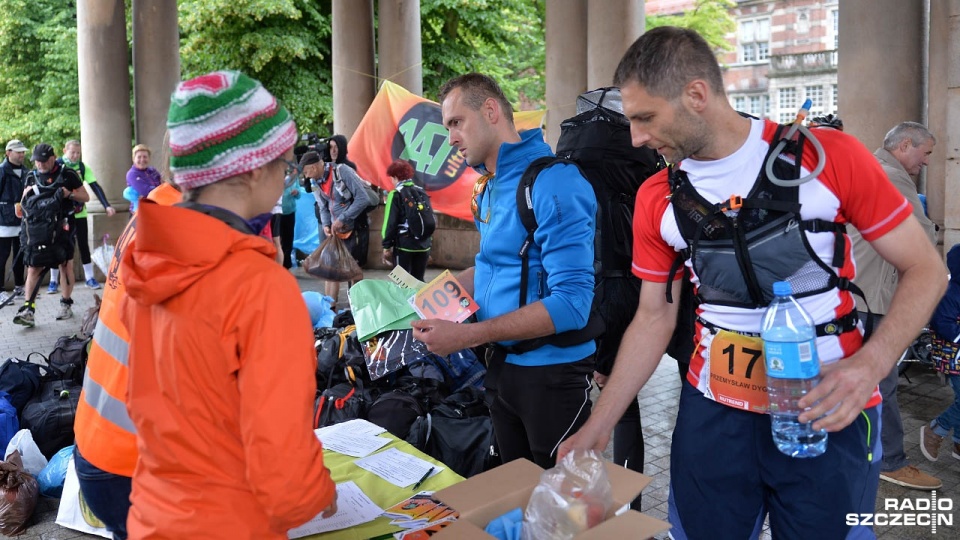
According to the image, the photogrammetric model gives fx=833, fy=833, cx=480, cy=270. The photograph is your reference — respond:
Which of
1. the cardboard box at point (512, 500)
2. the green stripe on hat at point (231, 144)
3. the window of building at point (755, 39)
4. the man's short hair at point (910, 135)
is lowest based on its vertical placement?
the cardboard box at point (512, 500)

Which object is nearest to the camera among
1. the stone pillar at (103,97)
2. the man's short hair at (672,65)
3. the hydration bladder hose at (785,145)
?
the hydration bladder hose at (785,145)

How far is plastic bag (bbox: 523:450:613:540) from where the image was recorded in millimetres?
2162

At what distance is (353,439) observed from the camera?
375cm

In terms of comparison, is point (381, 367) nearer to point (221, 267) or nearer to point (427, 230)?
point (221, 267)

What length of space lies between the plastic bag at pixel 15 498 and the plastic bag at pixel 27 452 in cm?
30

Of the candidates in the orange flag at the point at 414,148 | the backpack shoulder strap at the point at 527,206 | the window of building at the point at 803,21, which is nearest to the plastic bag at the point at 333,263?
the orange flag at the point at 414,148

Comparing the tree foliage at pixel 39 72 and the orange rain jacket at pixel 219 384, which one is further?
the tree foliage at pixel 39 72

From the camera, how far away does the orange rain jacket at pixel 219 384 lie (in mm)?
1769

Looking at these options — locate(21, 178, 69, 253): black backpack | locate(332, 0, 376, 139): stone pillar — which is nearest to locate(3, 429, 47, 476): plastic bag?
locate(21, 178, 69, 253): black backpack

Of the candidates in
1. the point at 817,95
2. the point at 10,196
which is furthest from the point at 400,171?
the point at 817,95

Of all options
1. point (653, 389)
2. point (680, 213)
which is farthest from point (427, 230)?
point (680, 213)

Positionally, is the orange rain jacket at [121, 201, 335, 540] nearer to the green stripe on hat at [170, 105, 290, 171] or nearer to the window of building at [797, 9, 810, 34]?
the green stripe on hat at [170, 105, 290, 171]

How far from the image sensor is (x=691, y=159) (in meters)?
2.48

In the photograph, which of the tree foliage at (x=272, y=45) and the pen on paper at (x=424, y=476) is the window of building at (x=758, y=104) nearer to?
the tree foliage at (x=272, y=45)
